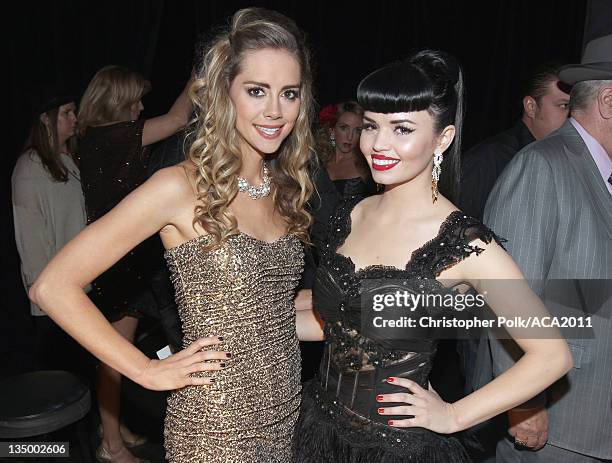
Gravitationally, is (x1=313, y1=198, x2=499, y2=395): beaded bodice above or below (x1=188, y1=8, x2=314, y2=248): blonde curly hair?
below

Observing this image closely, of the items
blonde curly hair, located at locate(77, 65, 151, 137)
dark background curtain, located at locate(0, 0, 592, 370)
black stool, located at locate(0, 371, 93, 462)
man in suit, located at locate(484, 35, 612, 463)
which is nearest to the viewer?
man in suit, located at locate(484, 35, 612, 463)

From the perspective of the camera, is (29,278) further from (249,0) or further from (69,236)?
(249,0)

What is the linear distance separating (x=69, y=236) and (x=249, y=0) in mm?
2068

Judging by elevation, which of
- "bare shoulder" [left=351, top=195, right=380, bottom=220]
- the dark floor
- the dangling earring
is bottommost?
the dark floor

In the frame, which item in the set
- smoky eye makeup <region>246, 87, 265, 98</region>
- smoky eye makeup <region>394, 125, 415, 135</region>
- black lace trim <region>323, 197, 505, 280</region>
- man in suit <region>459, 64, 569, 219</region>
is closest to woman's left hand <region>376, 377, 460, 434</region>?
black lace trim <region>323, 197, 505, 280</region>

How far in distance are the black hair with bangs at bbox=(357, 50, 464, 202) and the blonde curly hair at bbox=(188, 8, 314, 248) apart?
286mm

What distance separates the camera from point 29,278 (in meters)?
3.49

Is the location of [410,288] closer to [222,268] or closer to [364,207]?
[364,207]

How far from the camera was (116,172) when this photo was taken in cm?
298

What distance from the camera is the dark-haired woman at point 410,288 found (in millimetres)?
1700

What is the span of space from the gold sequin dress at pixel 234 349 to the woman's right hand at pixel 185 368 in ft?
0.11

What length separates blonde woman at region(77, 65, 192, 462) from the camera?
2968 millimetres

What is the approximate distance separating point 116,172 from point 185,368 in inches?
55.5

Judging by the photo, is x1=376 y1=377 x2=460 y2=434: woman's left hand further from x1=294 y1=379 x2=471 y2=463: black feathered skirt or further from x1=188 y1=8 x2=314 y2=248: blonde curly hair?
x1=188 y1=8 x2=314 y2=248: blonde curly hair
